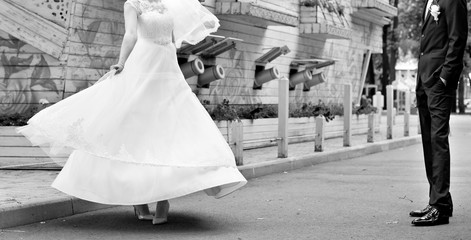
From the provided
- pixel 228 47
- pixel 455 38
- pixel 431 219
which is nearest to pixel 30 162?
pixel 228 47

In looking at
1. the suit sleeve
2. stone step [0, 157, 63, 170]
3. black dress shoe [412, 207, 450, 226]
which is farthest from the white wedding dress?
stone step [0, 157, 63, 170]

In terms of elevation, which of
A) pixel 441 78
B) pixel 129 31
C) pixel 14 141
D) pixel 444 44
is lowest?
pixel 14 141

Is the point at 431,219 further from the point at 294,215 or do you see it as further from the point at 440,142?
the point at 294,215

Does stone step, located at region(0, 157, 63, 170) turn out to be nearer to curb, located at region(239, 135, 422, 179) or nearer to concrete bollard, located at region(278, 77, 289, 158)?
curb, located at region(239, 135, 422, 179)

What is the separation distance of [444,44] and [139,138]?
2.72 meters

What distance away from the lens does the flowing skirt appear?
24.1 feet

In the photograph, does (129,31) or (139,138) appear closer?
(139,138)

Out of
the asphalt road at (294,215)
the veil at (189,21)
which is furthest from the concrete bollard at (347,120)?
the veil at (189,21)

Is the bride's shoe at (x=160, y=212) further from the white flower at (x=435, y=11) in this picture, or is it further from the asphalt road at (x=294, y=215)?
the white flower at (x=435, y=11)

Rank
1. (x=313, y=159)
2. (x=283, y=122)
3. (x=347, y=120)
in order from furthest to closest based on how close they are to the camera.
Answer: (x=347, y=120) → (x=313, y=159) → (x=283, y=122)

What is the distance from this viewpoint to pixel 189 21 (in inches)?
327

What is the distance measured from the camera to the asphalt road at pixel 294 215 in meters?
7.15

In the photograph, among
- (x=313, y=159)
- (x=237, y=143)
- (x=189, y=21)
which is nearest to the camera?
(x=189, y=21)

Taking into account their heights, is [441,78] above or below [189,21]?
below
